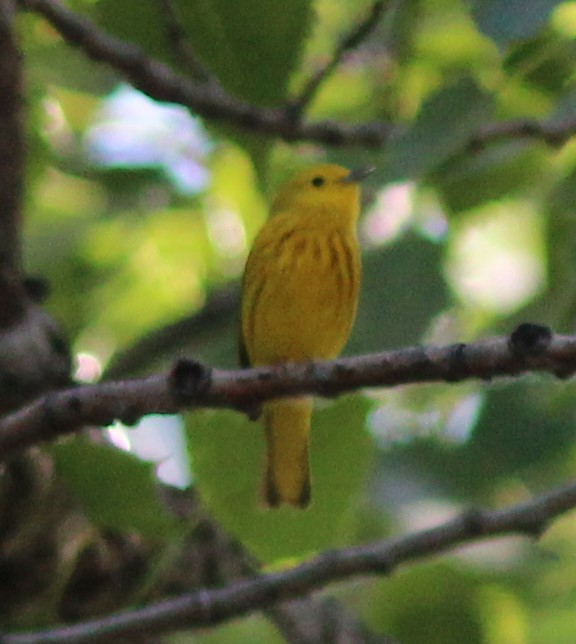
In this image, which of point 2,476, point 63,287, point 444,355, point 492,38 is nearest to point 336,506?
point 2,476

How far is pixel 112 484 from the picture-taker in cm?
179

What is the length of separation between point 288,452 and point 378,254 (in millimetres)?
496

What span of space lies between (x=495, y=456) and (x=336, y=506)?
613 mm

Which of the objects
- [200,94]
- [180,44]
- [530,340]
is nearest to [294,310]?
[200,94]

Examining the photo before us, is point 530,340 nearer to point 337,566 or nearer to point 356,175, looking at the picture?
point 337,566

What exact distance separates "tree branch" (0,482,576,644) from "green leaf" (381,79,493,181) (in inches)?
20.9

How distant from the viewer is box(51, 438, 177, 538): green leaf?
1.77m

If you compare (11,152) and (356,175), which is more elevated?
(11,152)

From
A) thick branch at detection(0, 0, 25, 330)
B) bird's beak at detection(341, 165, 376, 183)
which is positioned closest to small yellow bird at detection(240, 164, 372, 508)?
bird's beak at detection(341, 165, 376, 183)

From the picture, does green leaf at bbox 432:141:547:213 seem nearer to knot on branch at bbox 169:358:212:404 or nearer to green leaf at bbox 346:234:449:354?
green leaf at bbox 346:234:449:354

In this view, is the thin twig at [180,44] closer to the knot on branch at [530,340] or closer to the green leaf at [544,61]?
the green leaf at [544,61]

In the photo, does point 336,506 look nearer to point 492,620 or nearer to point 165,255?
point 492,620

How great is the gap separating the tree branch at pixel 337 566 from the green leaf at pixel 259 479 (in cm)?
15

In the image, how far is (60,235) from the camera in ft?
8.85
